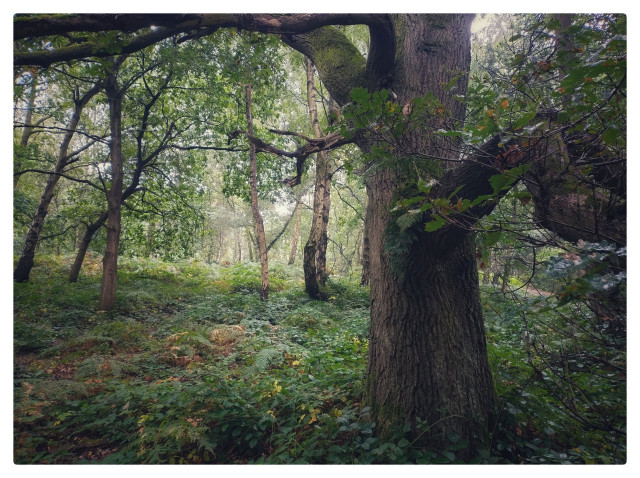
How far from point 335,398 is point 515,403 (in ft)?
4.74

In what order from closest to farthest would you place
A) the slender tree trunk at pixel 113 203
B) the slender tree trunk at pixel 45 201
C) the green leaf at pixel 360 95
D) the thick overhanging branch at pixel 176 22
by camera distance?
1. the green leaf at pixel 360 95
2. the thick overhanging branch at pixel 176 22
3. the slender tree trunk at pixel 45 201
4. the slender tree trunk at pixel 113 203

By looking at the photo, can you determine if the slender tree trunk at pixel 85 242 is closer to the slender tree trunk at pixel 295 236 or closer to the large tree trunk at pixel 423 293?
the slender tree trunk at pixel 295 236

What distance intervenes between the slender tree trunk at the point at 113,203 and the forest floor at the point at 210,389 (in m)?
0.43

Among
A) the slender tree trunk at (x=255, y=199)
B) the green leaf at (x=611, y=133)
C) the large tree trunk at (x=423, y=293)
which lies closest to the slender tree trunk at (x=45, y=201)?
the slender tree trunk at (x=255, y=199)

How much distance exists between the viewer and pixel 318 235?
8367 millimetres

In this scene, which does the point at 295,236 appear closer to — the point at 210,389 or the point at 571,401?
the point at 210,389

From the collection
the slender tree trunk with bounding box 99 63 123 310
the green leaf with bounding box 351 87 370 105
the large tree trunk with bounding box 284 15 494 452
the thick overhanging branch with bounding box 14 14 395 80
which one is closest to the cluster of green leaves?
the large tree trunk with bounding box 284 15 494 452

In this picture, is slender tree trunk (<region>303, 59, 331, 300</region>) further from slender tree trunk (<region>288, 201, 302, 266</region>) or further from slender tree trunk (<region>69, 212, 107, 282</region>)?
slender tree trunk (<region>69, 212, 107, 282</region>)

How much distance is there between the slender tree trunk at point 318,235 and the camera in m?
8.12

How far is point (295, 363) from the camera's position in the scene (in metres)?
3.95

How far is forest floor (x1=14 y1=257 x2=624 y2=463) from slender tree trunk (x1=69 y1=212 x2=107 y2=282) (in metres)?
0.99

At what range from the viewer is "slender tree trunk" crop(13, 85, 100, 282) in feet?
17.9

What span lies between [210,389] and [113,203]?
5758 mm

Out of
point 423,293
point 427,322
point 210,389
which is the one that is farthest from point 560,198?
point 210,389
